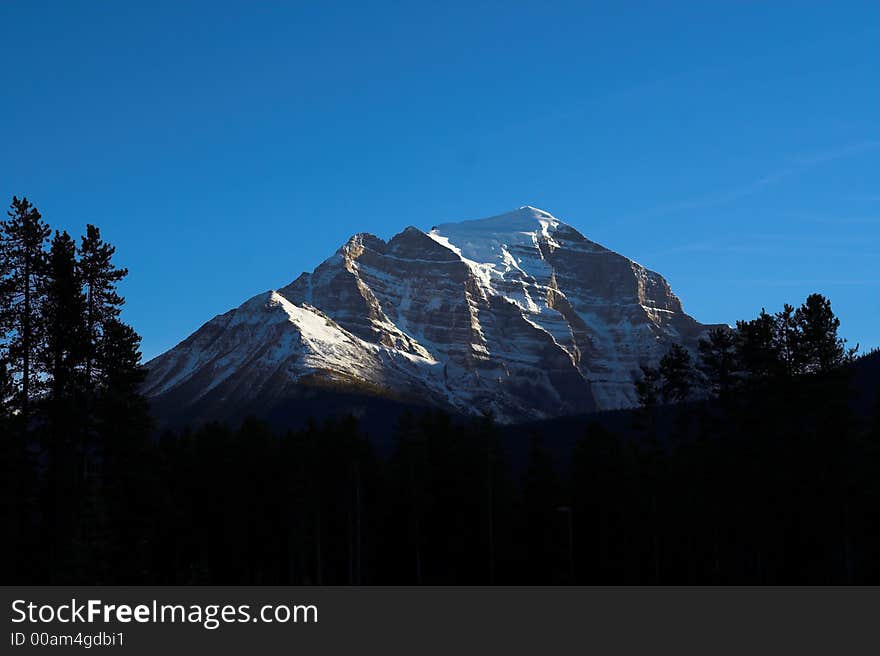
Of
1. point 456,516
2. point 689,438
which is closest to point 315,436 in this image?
point 456,516

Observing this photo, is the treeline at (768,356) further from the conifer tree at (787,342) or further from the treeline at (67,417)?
the treeline at (67,417)

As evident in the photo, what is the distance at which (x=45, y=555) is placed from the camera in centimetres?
5309

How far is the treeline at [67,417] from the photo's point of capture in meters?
48.1

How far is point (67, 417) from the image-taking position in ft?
165

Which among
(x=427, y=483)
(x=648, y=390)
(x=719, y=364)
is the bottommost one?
(x=427, y=483)

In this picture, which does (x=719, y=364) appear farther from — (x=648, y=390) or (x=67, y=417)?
(x=67, y=417)

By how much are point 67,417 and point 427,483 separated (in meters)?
33.8

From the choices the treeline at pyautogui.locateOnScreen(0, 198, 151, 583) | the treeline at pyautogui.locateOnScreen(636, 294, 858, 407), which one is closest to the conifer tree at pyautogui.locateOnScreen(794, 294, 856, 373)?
the treeline at pyautogui.locateOnScreen(636, 294, 858, 407)

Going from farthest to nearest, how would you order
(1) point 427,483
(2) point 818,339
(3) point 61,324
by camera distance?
(1) point 427,483, (2) point 818,339, (3) point 61,324

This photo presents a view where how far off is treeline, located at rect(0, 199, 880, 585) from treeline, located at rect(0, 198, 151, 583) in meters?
0.11

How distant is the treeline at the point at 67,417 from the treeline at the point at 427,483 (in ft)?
0.37

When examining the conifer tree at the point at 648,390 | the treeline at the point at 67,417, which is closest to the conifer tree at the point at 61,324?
the treeline at the point at 67,417

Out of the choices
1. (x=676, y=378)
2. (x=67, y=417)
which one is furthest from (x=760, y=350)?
(x=67, y=417)
